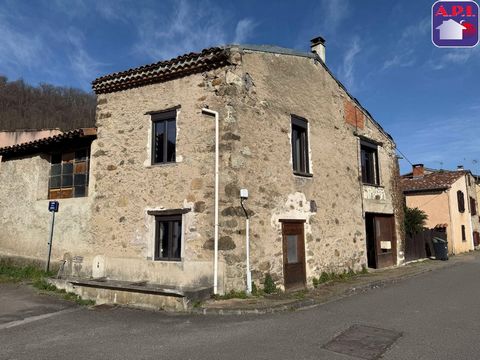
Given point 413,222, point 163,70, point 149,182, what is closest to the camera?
point 149,182

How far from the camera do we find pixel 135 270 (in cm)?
968

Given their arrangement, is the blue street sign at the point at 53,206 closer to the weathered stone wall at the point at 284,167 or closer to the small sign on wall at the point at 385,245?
the weathered stone wall at the point at 284,167

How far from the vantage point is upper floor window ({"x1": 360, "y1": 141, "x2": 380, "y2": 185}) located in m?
14.2

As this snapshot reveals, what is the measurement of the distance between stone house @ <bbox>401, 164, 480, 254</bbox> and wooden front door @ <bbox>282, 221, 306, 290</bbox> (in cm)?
1523

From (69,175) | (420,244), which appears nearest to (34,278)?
(69,175)

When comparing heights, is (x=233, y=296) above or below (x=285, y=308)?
above

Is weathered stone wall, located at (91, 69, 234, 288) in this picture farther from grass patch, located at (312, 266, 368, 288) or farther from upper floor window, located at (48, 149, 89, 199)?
grass patch, located at (312, 266, 368, 288)

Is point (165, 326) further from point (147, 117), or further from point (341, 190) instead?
point (341, 190)

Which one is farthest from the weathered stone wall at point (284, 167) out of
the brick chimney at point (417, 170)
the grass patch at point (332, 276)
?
the brick chimney at point (417, 170)

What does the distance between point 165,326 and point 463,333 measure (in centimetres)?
481

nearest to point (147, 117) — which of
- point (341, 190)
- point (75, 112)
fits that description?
point (341, 190)

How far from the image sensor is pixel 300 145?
11180mm

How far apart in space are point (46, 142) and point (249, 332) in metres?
9.22

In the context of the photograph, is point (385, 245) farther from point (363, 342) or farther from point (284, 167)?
point (363, 342)
